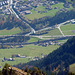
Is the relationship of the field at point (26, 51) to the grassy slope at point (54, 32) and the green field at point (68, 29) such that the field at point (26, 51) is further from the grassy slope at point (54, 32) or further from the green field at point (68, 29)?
the green field at point (68, 29)

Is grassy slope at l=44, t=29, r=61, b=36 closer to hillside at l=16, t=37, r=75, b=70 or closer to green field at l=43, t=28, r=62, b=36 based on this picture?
green field at l=43, t=28, r=62, b=36

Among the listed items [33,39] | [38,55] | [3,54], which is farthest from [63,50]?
[33,39]

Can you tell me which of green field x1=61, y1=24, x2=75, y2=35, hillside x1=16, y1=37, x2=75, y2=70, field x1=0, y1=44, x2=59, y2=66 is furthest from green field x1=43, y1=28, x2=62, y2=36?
hillside x1=16, y1=37, x2=75, y2=70

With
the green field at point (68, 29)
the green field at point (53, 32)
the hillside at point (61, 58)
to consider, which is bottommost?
the green field at point (53, 32)

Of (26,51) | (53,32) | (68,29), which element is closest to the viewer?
(26,51)

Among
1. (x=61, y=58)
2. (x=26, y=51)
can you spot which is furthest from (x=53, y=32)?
A: (x=61, y=58)

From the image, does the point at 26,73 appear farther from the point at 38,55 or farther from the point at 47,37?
the point at 47,37

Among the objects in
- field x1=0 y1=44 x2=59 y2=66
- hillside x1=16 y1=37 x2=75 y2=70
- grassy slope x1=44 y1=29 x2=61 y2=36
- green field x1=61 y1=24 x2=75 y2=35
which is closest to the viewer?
hillside x1=16 y1=37 x2=75 y2=70

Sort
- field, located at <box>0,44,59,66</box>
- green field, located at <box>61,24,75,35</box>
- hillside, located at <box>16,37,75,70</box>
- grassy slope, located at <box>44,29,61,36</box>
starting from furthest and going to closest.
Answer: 1. grassy slope, located at <box>44,29,61,36</box>
2. green field, located at <box>61,24,75,35</box>
3. field, located at <box>0,44,59,66</box>
4. hillside, located at <box>16,37,75,70</box>

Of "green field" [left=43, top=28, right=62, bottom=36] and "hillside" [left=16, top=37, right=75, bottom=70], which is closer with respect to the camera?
"hillside" [left=16, top=37, right=75, bottom=70]

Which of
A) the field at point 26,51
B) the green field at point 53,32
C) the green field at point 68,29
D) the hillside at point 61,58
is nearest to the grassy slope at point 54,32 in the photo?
the green field at point 53,32

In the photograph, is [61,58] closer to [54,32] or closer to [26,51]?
[26,51]
